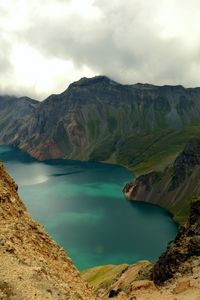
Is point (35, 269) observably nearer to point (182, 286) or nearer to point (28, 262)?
point (28, 262)

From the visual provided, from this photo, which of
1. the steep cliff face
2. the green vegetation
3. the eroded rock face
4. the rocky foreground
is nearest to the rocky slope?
the eroded rock face

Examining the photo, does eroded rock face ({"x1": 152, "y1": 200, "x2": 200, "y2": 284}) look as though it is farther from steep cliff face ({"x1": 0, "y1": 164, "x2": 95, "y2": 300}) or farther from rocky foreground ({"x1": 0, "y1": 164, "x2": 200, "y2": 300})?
steep cliff face ({"x1": 0, "y1": 164, "x2": 95, "y2": 300})

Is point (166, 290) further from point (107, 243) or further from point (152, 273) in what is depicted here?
point (107, 243)

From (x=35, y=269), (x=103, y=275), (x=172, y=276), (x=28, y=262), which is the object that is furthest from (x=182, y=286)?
(x=103, y=275)

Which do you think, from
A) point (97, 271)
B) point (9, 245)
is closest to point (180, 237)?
point (97, 271)

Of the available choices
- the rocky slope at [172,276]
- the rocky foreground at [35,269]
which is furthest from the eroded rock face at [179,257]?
the rocky foreground at [35,269]

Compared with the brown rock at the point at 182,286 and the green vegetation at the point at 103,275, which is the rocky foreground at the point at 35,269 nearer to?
the brown rock at the point at 182,286
